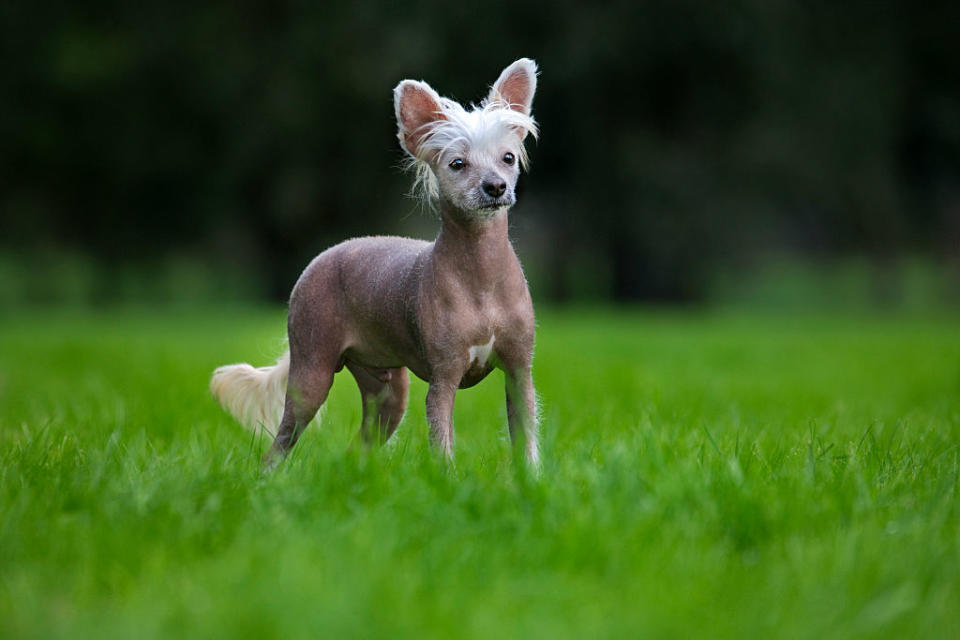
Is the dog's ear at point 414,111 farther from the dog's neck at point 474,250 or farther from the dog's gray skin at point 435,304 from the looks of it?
the dog's neck at point 474,250

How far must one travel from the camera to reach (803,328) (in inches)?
640

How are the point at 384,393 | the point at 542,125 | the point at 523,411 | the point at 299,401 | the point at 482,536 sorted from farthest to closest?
the point at 542,125 < the point at 384,393 < the point at 299,401 < the point at 523,411 < the point at 482,536

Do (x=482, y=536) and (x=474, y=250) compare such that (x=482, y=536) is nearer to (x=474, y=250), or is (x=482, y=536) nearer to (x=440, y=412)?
(x=440, y=412)

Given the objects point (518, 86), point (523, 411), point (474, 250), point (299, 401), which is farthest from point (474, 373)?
point (518, 86)

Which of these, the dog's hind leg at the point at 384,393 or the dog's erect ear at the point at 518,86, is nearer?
the dog's erect ear at the point at 518,86

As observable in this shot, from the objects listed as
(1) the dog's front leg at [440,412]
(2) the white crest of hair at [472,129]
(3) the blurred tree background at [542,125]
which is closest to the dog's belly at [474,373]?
(1) the dog's front leg at [440,412]

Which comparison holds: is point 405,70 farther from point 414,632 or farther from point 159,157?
point 414,632

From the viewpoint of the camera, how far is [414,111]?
392cm

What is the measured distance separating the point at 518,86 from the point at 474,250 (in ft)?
2.57

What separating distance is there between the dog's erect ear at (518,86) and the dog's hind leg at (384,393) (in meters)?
1.32

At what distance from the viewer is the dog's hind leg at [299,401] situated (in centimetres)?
408

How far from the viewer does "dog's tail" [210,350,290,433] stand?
462 centimetres

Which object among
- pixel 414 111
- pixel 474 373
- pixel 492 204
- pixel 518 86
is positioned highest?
pixel 518 86

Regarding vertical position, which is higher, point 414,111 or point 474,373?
point 414,111
